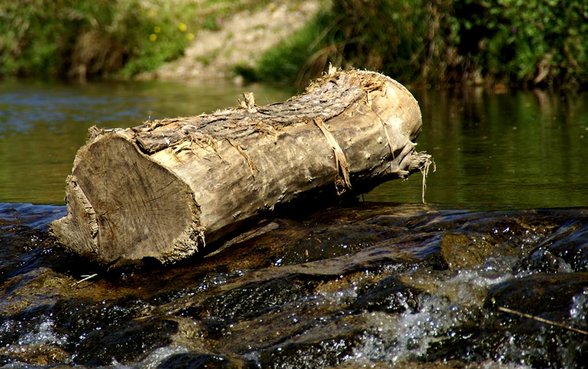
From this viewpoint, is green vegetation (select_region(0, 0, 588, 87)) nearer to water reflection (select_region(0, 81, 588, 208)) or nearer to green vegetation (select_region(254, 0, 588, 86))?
green vegetation (select_region(254, 0, 588, 86))

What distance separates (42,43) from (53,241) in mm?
15909

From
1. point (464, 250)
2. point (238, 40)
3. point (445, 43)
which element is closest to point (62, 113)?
point (445, 43)

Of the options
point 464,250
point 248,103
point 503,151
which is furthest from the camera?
point 503,151

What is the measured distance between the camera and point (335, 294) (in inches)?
193

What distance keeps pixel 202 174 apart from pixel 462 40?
9676 mm

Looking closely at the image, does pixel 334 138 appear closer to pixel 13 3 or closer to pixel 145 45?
pixel 145 45

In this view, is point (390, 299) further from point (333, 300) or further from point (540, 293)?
point (540, 293)

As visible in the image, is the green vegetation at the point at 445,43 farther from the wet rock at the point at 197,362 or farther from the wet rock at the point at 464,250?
the wet rock at the point at 197,362

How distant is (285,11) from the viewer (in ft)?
64.5

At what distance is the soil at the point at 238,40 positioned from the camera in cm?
1888

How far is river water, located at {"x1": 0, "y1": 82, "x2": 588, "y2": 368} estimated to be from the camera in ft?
14.6

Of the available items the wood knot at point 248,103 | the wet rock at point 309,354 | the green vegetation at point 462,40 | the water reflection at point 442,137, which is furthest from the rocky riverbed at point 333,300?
the green vegetation at point 462,40

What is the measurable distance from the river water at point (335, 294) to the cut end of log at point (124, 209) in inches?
6.3

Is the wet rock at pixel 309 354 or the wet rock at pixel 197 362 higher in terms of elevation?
the wet rock at pixel 197 362
